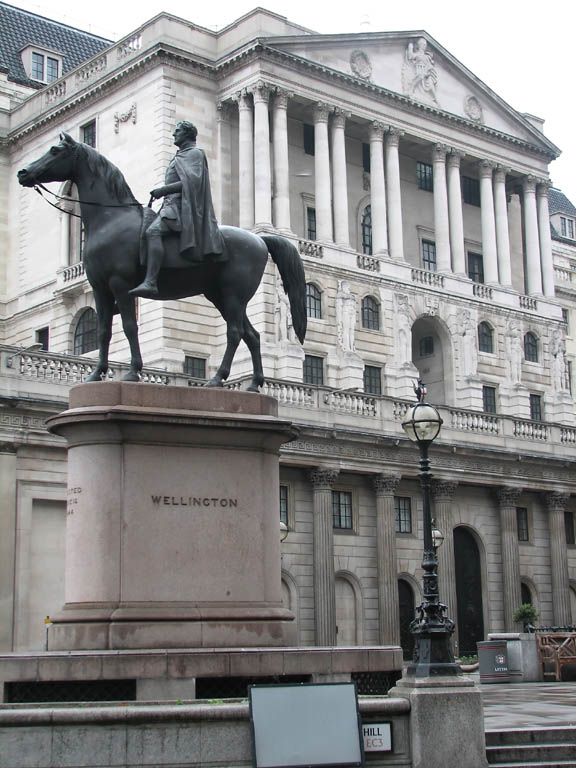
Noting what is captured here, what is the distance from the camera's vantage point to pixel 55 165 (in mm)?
17188

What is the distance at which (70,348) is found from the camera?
189 feet

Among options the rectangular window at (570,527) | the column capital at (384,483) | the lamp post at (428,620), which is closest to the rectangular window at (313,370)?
the column capital at (384,483)

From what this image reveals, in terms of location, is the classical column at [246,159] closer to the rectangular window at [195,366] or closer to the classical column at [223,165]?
the classical column at [223,165]

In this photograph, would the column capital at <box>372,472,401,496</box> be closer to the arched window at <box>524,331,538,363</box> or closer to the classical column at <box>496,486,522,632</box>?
the classical column at <box>496,486,522,632</box>

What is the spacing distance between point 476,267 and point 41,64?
25.8m

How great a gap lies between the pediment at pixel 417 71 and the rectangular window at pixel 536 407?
1340 centimetres

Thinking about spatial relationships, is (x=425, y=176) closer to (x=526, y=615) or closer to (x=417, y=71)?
(x=417, y=71)

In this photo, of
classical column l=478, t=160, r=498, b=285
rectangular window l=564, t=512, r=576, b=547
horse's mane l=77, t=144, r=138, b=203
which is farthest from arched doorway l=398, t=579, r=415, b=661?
horse's mane l=77, t=144, r=138, b=203

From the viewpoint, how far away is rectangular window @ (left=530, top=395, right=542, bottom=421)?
64688 mm

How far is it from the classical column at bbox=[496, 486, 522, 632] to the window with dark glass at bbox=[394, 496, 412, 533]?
485 centimetres

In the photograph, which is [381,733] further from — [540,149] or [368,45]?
[540,149]

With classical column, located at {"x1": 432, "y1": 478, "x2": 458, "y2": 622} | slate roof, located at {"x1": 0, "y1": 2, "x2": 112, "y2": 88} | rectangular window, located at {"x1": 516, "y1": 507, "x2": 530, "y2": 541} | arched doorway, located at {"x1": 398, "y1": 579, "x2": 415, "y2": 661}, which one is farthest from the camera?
slate roof, located at {"x1": 0, "y1": 2, "x2": 112, "y2": 88}

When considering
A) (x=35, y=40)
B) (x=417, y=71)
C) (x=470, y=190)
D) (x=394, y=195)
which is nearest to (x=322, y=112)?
(x=394, y=195)

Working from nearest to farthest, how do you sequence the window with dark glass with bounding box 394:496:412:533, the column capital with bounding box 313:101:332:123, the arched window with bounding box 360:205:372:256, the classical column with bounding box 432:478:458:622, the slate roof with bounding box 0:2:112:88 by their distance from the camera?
the classical column with bounding box 432:478:458:622, the window with dark glass with bounding box 394:496:412:533, the column capital with bounding box 313:101:332:123, the arched window with bounding box 360:205:372:256, the slate roof with bounding box 0:2:112:88
